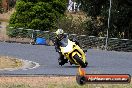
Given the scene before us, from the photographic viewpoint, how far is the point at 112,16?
37.8 metres

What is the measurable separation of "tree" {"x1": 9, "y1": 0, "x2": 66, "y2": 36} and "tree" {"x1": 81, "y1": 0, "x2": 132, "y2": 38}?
350 cm

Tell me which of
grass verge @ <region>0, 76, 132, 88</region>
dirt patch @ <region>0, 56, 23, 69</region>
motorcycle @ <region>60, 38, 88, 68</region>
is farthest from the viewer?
dirt patch @ <region>0, 56, 23, 69</region>

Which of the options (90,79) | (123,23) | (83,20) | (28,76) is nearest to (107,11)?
(123,23)

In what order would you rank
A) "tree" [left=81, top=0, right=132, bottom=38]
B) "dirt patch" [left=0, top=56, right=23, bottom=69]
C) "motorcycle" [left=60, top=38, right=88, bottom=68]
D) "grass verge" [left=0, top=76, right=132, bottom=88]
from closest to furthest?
"grass verge" [left=0, top=76, right=132, bottom=88]
"motorcycle" [left=60, top=38, right=88, bottom=68]
"dirt patch" [left=0, top=56, right=23, bottom=69]
"tree" [left=81, top=0, right=132, bottom=38]

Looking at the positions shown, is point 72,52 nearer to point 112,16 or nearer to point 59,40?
point 59,40

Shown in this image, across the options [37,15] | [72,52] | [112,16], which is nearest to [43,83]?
[72,52]

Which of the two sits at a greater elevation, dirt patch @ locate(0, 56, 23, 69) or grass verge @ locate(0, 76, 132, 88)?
grass verge @ locate(0, 76, 132, 88)

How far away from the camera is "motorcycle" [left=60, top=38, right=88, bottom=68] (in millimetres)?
19316

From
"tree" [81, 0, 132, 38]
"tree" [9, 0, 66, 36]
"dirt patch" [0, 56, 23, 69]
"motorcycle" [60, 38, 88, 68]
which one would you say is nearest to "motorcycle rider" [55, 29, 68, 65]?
"motorcycle" [60, 38, 88, 68]

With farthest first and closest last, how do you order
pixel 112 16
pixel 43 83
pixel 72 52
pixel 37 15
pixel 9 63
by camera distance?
pixel 37 15
pixel 112 16
pixel 9 63
pixel 72 52
pixel 43 83

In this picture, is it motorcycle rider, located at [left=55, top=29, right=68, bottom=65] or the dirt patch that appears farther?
the dirt patch

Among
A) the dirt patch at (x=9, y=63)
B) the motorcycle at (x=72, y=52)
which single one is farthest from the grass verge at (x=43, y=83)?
the dirt patch at (x=9, y=63)

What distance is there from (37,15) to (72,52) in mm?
23488

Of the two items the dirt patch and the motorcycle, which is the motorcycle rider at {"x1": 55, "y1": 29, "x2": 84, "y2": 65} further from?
the dirt patch
